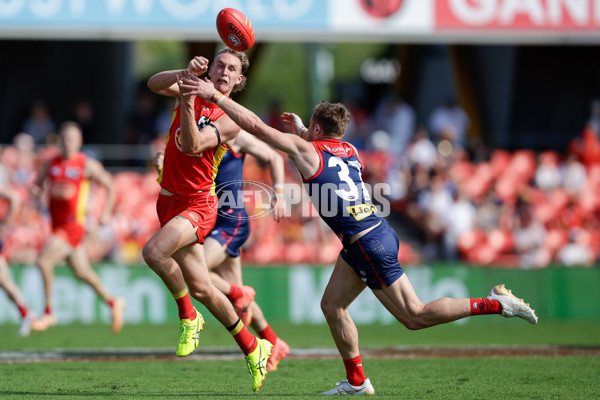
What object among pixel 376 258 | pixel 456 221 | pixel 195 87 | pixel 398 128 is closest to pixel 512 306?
pixel 376 258

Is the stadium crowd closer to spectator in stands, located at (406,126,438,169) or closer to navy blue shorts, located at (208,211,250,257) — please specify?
spectator in stands, located at (406,126,438,169)

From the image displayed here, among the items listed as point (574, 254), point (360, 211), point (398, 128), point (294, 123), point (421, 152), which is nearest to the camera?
point (360, 211)

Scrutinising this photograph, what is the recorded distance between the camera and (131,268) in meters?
14.4

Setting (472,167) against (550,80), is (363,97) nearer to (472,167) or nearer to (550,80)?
(550,80)

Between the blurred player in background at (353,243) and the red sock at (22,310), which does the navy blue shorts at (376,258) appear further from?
the red sock at (22,310)

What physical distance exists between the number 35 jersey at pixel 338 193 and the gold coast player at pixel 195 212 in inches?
35.4

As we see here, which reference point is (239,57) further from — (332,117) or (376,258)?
(376,258)

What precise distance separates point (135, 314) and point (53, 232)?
3559 millimetres

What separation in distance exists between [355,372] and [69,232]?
584 centimetres

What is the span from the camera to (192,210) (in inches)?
273

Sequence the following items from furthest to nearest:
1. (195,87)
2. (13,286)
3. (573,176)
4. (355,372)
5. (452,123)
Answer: (452,123), (573,176), (13,286), (355,372), (195,87)

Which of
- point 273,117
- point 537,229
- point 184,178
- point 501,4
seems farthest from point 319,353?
point 273,117

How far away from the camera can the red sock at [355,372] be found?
22.2ft

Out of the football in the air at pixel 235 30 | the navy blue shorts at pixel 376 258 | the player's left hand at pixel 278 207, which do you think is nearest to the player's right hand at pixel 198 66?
the football in the air at pixel 235 30
